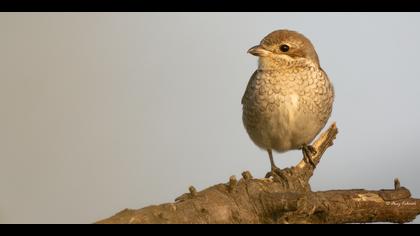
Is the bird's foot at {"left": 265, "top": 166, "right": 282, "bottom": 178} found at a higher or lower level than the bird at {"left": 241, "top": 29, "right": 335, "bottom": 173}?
lower

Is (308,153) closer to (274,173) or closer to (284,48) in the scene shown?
(274,173)

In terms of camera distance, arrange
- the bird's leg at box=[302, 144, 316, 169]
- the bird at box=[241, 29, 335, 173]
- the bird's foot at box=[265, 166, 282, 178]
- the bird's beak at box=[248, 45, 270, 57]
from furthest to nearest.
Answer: the bird's beak at box=[248, 45, 270, 57] < the bird at box=[241, 29, 335, 173] < the bird's leg at box=[302, 144, 316, 169] < the bird's foot at box=[265, 166, 282, 178]

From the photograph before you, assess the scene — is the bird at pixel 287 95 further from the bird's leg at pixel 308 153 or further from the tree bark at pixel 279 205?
the tree bark at pixel 279 205

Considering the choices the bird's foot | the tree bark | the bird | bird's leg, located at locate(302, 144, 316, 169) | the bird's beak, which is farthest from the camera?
the bird's beak

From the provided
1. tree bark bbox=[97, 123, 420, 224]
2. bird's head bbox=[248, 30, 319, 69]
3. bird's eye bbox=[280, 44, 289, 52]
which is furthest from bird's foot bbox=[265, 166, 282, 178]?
bird's eye bbox=[280, 44, 289, 52]

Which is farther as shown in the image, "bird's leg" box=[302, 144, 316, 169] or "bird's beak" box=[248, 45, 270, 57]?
"bird's beak" box=[248, 45, 270, 57]

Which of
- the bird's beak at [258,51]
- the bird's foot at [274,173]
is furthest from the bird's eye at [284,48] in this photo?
the bird's foot at [274,173]

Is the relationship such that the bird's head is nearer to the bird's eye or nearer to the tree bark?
the bird's eye
